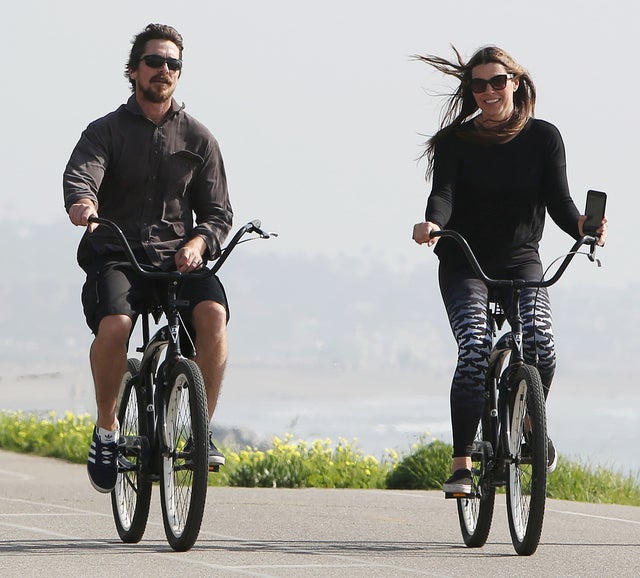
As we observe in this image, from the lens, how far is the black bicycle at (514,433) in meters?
6.61

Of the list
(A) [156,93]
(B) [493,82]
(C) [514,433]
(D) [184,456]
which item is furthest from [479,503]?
(A) [156,93]

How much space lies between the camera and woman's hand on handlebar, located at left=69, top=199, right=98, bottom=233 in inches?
270

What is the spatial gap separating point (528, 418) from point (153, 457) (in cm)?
174

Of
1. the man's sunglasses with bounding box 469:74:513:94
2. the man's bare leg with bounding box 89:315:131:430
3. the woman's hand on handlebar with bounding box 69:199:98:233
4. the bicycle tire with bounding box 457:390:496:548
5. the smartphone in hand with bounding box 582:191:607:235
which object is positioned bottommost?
the bicycle tire with bounding box 457:390:496:548

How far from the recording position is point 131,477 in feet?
25.1

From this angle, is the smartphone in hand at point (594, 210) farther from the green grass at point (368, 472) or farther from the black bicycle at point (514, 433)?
the green grass at point (368, 472)

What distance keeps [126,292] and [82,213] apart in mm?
442

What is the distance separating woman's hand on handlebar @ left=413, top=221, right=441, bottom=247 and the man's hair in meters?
1.46

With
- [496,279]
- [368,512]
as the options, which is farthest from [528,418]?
[368,512]

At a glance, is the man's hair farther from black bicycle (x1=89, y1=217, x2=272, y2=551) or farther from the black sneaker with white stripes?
the black sneaker with white stripes

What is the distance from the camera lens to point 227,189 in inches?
298

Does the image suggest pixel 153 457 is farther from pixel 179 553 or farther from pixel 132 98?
pixel 132 98

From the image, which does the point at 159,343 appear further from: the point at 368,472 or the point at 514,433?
the point at 368,472

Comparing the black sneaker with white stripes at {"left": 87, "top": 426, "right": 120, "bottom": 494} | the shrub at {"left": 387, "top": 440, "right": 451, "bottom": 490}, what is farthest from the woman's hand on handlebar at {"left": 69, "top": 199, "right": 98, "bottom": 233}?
the shrub at {"left": 387, "top": 440, "right": 451, "bottom": 490}
